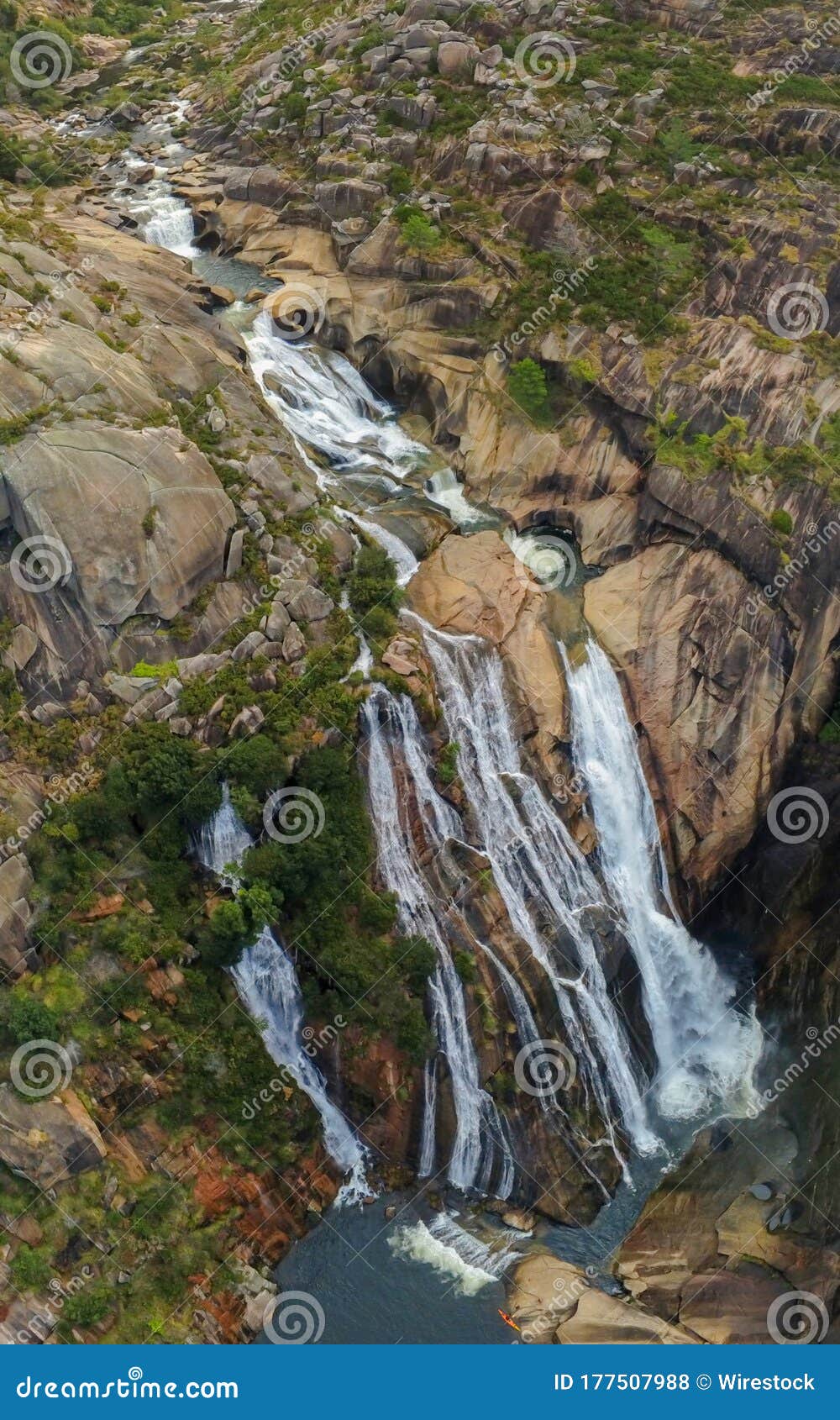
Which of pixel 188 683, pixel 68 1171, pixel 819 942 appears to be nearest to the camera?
pixel 68 1171

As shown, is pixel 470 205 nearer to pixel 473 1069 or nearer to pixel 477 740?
pixel 477 740

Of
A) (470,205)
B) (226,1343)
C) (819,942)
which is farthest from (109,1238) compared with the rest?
(470,205)

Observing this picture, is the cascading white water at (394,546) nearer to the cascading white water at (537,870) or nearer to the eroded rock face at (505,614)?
the eroded rock face at (505,614)

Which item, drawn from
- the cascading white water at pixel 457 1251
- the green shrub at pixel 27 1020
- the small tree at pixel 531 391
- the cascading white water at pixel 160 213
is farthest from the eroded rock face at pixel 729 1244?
the cascading white water at pixel 160 213

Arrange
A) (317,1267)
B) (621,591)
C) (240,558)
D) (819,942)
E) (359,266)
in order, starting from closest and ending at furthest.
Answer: (317,1267) → (240,558) → (819,942) → (621,591) → (359,266)

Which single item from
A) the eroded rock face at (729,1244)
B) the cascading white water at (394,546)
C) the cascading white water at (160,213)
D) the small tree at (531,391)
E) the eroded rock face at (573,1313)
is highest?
the cascading white water at (160,213)

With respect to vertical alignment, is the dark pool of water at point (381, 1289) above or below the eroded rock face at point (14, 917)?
below

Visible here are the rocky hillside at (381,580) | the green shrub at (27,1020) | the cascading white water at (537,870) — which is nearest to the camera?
the green shrub at (27,1020)
